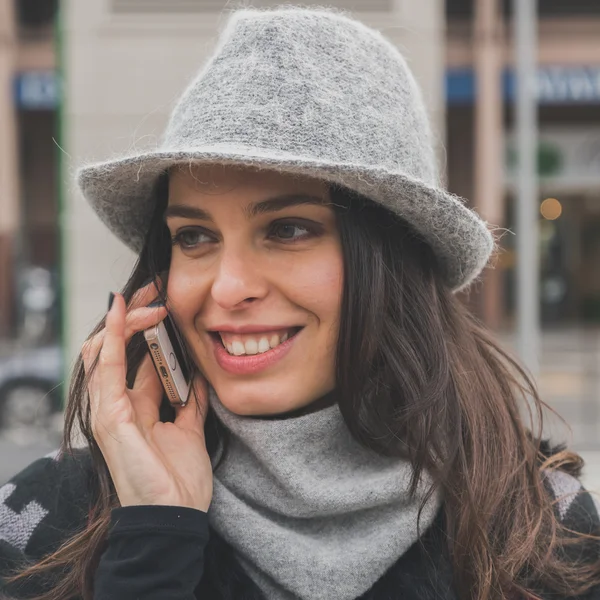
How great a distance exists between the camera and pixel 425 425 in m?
1.42

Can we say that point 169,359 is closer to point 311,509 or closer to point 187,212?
point 187,212

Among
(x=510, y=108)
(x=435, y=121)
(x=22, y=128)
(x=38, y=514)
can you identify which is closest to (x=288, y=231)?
(x=38, y=514)

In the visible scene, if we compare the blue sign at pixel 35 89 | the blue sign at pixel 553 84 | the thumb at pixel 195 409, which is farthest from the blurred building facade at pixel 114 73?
the blue sign at pixel 35 89

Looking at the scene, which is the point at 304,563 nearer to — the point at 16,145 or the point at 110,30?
the point at 110,30

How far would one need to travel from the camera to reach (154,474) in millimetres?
1289

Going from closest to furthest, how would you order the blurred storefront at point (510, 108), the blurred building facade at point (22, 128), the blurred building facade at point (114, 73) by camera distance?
the blurred building facade at point (114, 73) < the blurred storefront at point (510, 108) < the blurred building facade at point (22, 128)

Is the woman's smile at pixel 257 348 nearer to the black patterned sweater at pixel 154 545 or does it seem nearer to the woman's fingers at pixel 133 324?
the woman's fingers at pixel 133 324

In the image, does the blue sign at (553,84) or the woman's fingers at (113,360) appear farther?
the blue sign at (553,84)

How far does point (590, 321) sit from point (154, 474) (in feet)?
55.3

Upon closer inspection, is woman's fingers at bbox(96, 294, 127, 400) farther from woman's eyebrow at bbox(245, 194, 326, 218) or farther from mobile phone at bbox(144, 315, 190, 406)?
woman's eyebrow at bbox(245, 194, 326, 218)

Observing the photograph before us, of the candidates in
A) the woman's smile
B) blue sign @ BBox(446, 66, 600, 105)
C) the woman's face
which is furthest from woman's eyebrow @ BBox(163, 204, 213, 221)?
blue sign @ BBox(446, 66, 600, 105)

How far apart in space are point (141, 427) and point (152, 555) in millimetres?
285

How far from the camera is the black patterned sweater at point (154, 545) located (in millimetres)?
1201

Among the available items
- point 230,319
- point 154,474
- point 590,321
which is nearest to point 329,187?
point 230,319
